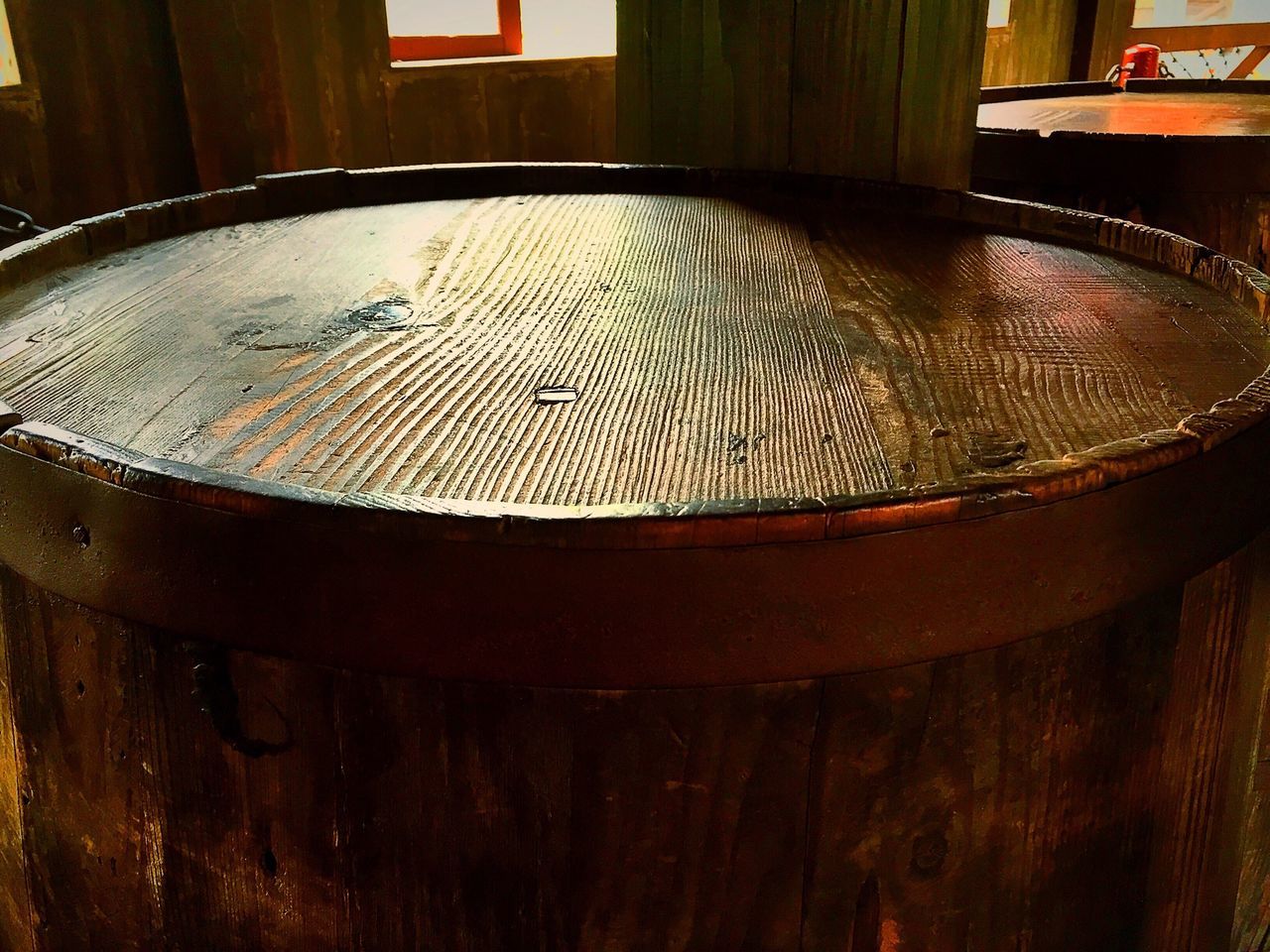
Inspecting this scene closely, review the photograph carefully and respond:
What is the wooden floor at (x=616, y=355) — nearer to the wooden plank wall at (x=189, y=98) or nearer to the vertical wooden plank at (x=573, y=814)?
the vertical wooden plank at (x=573, y=814)

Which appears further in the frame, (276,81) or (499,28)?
(499,28)

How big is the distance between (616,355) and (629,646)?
0.55 metres

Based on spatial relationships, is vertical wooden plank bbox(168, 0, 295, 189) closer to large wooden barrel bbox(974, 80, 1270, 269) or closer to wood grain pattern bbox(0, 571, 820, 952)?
large wooden barrel bbox(974, 80, 1270, 269)

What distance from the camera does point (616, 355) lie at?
1.34 meters

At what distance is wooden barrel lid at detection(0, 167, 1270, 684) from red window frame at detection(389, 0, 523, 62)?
11.2ft

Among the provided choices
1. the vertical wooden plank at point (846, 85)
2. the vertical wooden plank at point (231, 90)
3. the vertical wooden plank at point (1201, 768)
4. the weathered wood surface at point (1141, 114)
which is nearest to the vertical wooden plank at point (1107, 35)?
the weathered wood surface at point (1141, 114)

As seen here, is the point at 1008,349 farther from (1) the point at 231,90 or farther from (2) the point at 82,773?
(1) the point at 231,90

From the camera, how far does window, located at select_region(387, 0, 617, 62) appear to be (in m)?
5.15

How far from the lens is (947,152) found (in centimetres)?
233

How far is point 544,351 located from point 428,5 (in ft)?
14.6

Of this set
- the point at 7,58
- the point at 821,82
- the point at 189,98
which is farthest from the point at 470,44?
the point at 821,82

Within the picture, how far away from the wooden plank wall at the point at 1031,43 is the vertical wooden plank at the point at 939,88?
202 inches

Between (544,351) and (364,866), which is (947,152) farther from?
(364,866)

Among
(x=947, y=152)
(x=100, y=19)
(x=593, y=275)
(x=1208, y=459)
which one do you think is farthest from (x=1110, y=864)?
(x=100, y=19)
